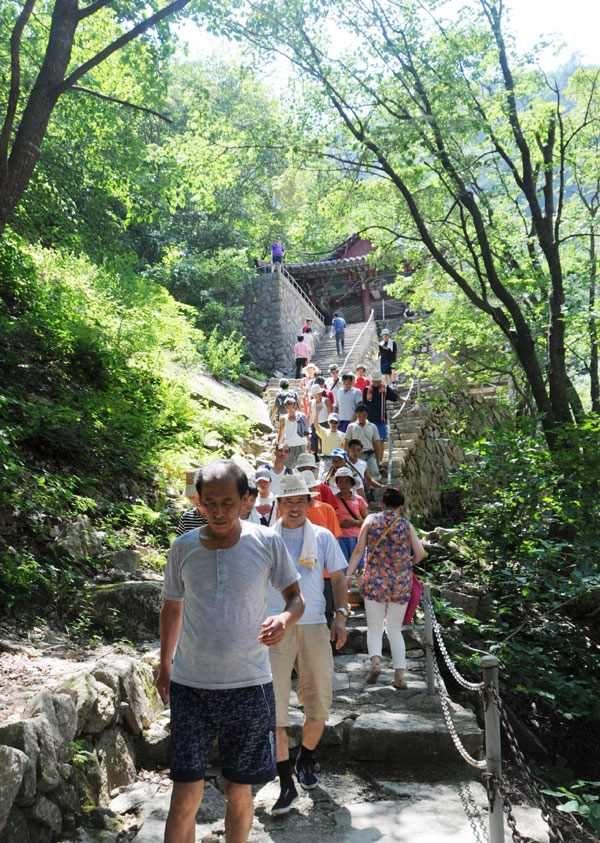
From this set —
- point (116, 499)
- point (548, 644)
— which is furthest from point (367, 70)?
point (548, 644)

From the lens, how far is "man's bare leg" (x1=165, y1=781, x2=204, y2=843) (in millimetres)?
2348

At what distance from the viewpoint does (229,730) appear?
96.3 inches

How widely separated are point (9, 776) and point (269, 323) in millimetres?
21290

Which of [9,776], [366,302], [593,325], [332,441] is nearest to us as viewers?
[9,776]

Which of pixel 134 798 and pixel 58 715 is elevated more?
pixel 58 715

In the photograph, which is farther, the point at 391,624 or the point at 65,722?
Answer: the point at 391,624

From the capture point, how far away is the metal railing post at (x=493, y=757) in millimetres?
2701

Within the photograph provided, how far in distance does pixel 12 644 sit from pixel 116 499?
3.26 meters

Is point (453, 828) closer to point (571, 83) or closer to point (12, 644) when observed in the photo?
point (12, 644)

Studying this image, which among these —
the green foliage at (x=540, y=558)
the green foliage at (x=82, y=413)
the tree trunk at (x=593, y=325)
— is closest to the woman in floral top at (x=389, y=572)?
the green foliage at (x=540, y=558)

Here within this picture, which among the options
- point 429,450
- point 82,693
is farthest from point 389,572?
point 429,450

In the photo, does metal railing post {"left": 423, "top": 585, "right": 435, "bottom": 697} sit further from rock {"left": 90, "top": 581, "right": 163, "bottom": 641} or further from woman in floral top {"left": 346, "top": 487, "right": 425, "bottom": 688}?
rock {"left": 90, "top": 581, "right": 163, "bottom": 641}

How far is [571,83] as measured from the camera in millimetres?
11602

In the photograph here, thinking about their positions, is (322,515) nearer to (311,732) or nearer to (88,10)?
(311,732)
